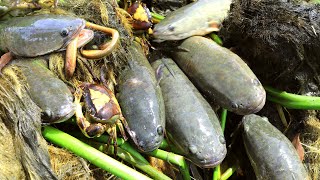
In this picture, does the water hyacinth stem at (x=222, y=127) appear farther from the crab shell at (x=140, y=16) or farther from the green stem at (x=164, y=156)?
the crab shell at (x=140, y=16)

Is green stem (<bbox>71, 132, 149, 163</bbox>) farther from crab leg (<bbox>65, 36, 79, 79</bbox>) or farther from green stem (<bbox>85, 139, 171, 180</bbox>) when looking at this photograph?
crab leg (<bbox>65, 36, 79, 79</bbox>)

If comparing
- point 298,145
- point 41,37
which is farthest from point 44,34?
point 298,145

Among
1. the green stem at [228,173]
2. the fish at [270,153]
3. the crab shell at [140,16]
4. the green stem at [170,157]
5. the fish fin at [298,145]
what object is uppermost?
the crab shell at [140,16]

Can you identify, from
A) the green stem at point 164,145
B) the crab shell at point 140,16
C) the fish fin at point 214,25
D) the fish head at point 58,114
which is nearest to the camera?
the fish head at point 58,114

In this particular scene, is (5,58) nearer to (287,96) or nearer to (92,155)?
(92,155)

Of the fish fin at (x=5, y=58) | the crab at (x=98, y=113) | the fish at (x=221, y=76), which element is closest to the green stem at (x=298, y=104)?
the fish at (x=221, y=76)

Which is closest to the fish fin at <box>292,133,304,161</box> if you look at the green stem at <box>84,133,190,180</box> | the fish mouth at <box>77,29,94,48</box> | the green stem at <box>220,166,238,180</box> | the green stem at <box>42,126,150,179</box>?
the green stem at <box>220,166,238,180</box>
